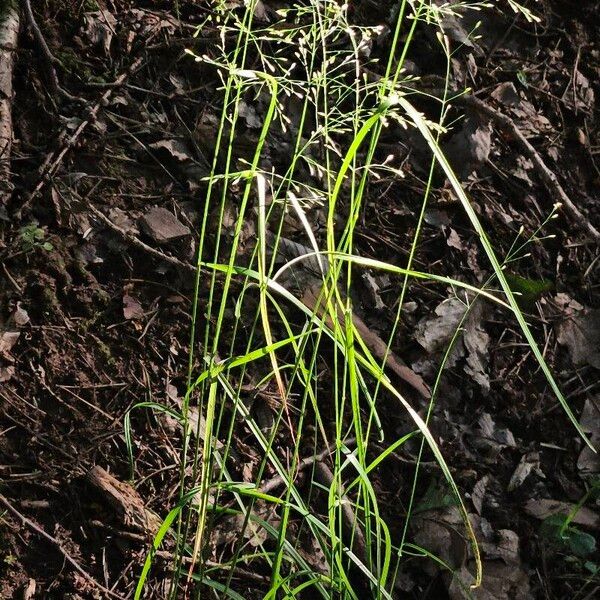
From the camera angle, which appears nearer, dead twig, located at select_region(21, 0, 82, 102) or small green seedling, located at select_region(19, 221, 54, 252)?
small green seedling, located at select_region(19, 221, 54, 252)

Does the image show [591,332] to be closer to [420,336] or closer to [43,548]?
[420,336]

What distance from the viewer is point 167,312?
1.78 m

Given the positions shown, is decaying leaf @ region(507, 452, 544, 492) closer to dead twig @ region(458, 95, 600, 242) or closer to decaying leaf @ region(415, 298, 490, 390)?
decaying leaf @ region(415, 298, 490, 390)

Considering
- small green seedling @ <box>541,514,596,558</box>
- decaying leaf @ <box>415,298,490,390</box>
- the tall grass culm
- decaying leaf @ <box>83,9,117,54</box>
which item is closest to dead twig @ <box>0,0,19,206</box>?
decaying leaf @ <box>83,9,117,54</box>

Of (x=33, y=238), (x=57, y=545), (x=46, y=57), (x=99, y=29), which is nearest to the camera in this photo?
(x=57, y=545)

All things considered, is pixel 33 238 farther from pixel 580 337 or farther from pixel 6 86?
pixel 580 337

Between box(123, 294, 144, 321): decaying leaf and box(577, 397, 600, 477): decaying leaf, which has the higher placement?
box(123, 294, 144, 321): decaying leaf

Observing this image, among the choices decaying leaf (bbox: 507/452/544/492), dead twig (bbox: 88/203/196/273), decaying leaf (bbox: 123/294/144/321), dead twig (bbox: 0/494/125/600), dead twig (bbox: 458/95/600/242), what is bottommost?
decaying leaf (bbox: 507/452/544/492)

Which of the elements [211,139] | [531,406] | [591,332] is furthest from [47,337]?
[591,332]

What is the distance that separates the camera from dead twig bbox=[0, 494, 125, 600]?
1.36 m

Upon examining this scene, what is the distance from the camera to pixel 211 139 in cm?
203

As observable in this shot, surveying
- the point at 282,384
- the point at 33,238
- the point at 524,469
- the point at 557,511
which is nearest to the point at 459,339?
the point at 524,469

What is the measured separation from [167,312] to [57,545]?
0.62 meters

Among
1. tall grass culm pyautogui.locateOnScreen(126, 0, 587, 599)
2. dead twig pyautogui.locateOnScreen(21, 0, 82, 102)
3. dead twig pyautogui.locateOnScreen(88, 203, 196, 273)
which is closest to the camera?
tall grass culm pyautogui.locateOnScreen(126, 0, 587, 599)
